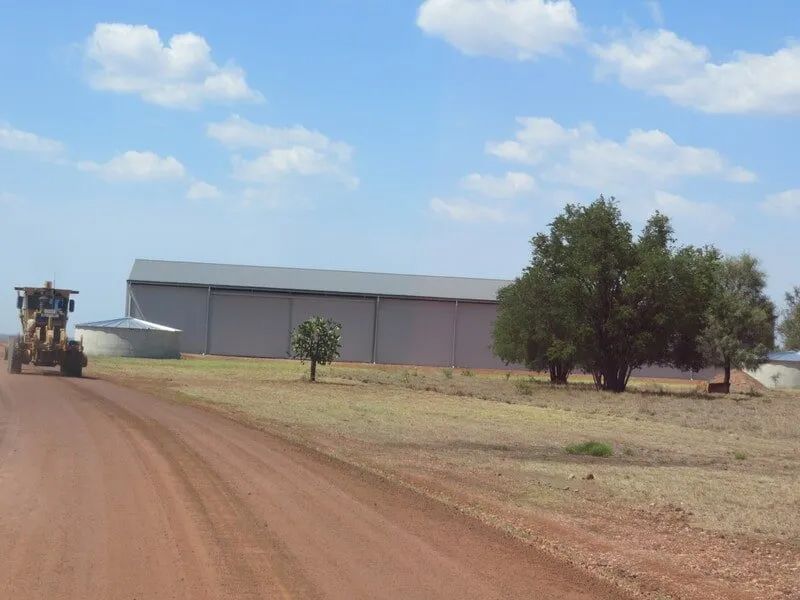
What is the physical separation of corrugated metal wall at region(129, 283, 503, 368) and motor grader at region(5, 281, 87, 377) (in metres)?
38.7

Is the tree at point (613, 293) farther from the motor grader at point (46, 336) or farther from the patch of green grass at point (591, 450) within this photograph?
the patch of green grass at point (591, 450)

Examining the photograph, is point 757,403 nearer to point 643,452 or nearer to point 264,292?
point 643,452

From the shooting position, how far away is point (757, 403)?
45.1m

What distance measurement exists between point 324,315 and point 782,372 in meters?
36.6

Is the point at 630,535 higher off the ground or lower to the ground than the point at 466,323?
lower

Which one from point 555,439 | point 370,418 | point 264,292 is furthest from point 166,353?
point 555,439

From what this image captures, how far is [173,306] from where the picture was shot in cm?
8012

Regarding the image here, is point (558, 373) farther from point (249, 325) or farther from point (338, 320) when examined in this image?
point (249, 325)

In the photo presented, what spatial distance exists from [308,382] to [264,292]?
119ft

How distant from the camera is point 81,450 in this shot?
614 inches

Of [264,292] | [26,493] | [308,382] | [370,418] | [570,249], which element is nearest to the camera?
[26,493]

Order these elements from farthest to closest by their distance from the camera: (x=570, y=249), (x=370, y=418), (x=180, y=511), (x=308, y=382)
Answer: (x=570, y=249), (x=308, y=382), (x=370, y=418), (x=180, y=511)

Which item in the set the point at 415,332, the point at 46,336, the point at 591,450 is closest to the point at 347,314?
the point at 415,332

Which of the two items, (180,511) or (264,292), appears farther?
(264,292)
